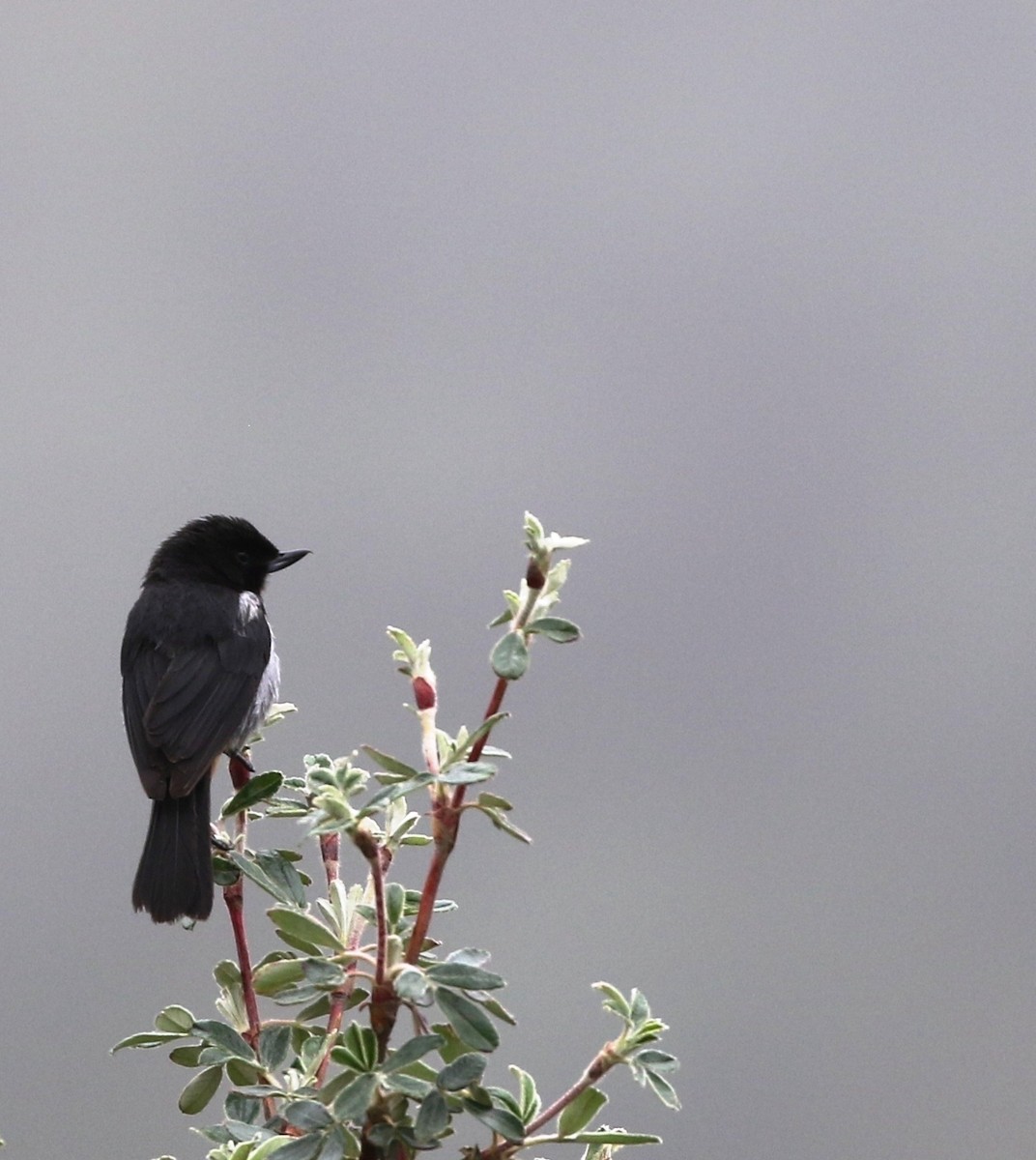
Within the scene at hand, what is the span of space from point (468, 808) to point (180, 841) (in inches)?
39.3

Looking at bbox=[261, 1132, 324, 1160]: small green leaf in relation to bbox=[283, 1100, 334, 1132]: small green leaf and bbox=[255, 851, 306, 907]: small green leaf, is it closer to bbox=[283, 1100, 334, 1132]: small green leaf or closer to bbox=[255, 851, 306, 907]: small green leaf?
bbox=[283, 1100, 334, 1132]: small green leaf

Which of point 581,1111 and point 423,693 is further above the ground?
point 423,693

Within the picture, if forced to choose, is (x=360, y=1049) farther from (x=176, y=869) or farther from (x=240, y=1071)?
(x=176, y=869)

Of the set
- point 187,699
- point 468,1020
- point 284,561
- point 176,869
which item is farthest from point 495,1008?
point 284,561

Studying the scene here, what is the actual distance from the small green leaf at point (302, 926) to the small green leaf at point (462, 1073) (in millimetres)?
263

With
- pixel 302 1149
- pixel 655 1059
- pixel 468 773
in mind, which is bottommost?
pixel 302 1149

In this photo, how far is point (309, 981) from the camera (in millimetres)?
1128

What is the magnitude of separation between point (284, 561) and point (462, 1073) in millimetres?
2022

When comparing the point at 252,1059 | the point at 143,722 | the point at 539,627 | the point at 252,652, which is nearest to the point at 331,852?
the point at 252,1059

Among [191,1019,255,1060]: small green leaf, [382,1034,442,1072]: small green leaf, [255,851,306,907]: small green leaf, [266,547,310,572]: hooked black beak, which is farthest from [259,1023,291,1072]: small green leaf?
[266,547,310,572]: hooked black beak

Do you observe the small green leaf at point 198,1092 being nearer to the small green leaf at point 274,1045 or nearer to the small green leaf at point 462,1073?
the small green leaf at point 274,1045

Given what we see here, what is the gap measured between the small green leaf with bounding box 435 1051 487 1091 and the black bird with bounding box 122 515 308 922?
824mm

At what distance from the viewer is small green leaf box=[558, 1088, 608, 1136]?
3.85 feet

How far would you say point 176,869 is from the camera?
6.19 ft
